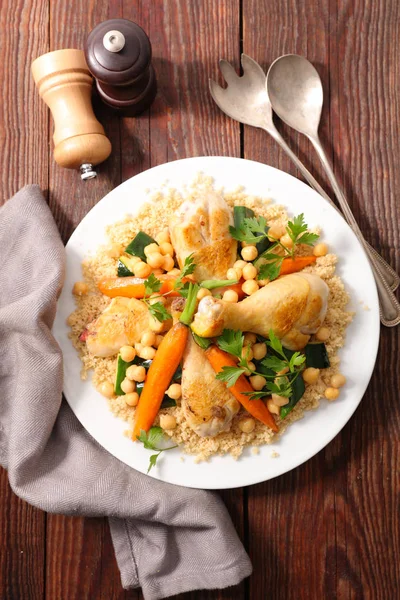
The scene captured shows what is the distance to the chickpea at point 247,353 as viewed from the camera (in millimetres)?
2404

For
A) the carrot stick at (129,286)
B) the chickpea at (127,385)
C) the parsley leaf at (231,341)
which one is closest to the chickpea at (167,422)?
the chickpea at (127,385)

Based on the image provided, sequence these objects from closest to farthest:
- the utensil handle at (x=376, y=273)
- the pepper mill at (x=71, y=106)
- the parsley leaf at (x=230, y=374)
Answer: the parsley leaf at (x=230, y=374) → the pepper mill at (x=71, y=106) → the utensil handle at (x=376, y=273)

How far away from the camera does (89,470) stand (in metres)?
2.59

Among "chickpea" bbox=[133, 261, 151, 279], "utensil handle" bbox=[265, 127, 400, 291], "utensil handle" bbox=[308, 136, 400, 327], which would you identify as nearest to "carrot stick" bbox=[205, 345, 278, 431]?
"chickpea" bbox=[133, 261, 151, 279]

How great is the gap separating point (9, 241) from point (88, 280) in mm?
444

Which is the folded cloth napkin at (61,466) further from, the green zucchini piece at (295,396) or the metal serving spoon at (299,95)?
the metal serving spoon at (299,95)

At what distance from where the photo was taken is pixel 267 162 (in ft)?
9.50

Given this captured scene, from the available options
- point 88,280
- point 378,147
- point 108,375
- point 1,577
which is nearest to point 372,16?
point 378,147

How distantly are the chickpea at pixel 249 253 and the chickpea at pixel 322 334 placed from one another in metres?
0.43

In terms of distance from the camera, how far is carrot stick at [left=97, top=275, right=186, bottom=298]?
8.19 feet

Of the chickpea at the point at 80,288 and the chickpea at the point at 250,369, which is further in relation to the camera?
the chickpea at the point at 80,288

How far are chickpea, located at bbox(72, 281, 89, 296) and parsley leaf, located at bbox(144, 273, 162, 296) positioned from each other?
1.07 ft

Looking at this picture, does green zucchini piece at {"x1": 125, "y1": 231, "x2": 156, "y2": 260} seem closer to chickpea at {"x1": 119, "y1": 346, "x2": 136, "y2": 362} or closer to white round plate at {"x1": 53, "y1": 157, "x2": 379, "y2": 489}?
white round plate at {"x1": 53, "y1": 157, "x2": 379, "y2": 489}

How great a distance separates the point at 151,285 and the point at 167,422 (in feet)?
1.94
